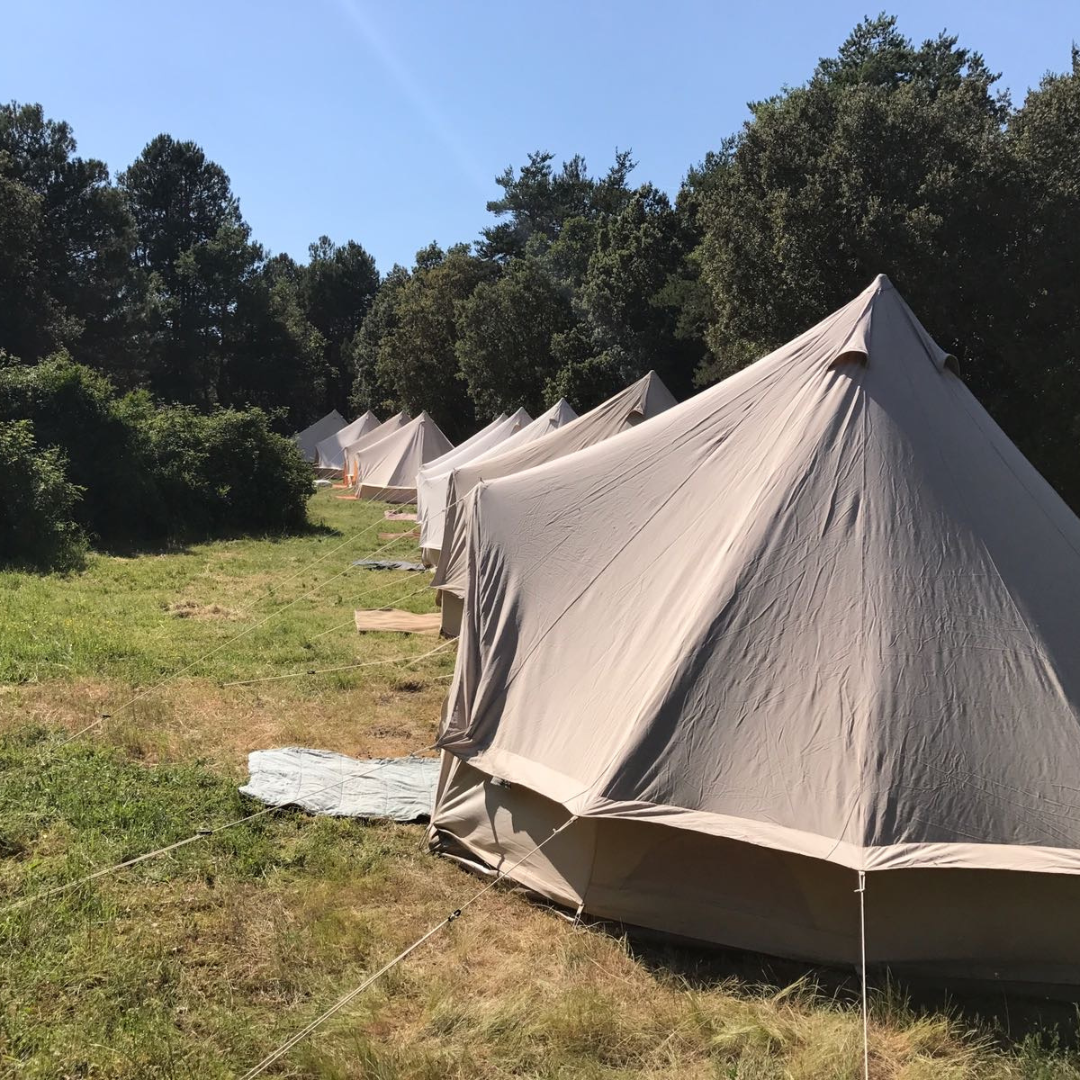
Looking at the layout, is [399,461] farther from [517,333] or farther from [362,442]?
[517,333]

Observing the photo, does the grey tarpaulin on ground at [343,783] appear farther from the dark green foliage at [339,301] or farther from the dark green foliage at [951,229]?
the dark green foliage at [339,301]

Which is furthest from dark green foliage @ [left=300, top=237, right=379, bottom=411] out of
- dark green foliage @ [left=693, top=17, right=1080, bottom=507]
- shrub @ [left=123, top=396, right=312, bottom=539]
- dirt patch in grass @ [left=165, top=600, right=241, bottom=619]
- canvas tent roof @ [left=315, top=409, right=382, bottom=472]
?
dirt patch in grass @ [left=165, top=600, right=241, bottom=619]

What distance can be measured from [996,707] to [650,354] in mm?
24150

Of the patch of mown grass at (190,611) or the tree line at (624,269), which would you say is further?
the tree line at (624,269)

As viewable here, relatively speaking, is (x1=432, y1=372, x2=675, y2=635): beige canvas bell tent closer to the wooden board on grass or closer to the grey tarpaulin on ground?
the wooden board on grass

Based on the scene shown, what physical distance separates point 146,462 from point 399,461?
401 inches

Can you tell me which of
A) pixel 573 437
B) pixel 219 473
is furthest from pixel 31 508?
pixel 573 437

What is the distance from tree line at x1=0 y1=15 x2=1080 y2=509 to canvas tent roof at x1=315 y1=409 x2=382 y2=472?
10.9 feet

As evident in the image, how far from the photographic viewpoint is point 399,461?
26719 millimetres

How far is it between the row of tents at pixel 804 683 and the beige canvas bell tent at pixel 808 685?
0.01m

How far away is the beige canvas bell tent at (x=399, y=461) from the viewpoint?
26.5 m

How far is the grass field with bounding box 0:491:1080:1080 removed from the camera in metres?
3.21

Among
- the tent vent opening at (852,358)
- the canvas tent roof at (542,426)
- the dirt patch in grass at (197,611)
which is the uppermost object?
the canvas tent roof at (542,426)

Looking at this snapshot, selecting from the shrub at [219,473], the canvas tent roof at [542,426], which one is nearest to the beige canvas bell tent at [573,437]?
the canvas tent roof at [542,426]
